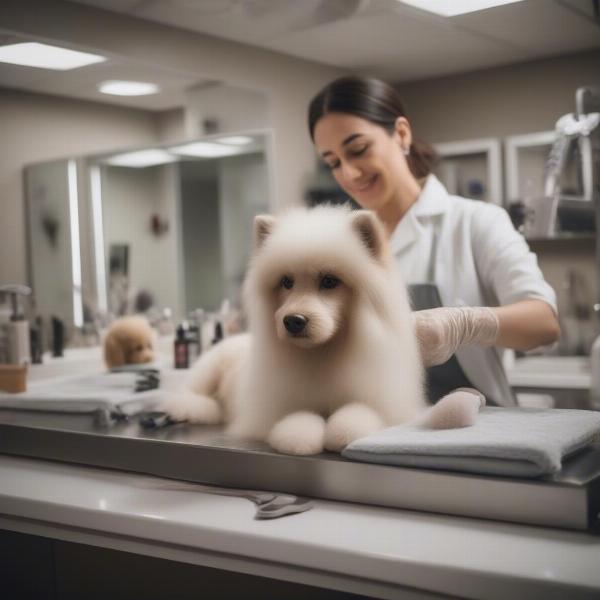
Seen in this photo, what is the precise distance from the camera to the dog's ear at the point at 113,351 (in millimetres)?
1765

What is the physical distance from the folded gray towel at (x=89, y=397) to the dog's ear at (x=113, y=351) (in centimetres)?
17

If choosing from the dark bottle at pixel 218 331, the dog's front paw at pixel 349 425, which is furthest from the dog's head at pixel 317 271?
the dark bottle at pixel 218 331

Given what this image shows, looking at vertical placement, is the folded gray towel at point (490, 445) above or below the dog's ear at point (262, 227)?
below

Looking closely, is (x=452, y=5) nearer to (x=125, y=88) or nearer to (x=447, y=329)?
(x=447, y=329)

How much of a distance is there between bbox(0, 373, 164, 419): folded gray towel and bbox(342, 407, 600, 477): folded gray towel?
53cm

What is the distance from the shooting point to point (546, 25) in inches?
43.5

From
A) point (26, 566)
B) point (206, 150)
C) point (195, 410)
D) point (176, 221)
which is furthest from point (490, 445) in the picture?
point (206, 150)

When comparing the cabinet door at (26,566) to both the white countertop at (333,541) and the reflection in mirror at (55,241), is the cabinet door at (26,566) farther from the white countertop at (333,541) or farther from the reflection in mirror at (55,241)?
the reflection in mirror at (55,241)

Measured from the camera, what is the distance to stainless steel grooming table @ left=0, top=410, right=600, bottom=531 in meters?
A: 0.80

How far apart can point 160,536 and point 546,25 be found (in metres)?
0.92

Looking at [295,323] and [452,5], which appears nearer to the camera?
[295,323]

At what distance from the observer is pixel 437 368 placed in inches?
46.8

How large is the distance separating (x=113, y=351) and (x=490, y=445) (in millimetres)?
1170

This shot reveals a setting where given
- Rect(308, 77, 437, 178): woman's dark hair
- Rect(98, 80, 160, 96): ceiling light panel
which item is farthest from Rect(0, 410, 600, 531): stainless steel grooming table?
Rect(98, 80, 160, 96): ceiling light panel
